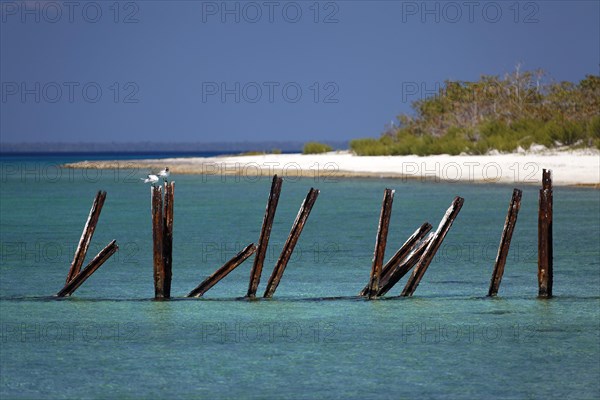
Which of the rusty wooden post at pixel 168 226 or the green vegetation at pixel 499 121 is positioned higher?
the green vegetation at pixel 499 121

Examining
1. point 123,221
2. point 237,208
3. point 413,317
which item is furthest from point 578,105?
point 413,317

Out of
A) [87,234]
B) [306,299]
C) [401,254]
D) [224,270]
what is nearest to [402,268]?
[401,254]

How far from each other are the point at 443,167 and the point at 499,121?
9.48 meters

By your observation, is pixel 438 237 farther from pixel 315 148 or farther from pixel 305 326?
pixel 315 148

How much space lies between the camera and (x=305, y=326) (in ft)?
43.2

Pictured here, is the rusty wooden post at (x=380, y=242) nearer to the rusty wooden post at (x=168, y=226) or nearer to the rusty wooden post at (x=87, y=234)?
the rusty wooden post at (x=168, y=226)

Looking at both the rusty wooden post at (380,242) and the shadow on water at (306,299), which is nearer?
the rusty wooden post at (380,242)

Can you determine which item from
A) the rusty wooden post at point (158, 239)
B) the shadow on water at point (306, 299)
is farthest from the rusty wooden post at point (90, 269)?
the rusty wooden post at point (158, 239)

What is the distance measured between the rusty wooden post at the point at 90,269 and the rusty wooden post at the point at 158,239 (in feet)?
2.14

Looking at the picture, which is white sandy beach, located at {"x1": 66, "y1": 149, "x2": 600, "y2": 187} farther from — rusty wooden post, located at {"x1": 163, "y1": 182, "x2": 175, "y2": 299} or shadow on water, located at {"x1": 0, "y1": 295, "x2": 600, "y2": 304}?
rusty wooden post, located at {"x1": 163, "y1": 182, "x2": 175, "y2": 299}

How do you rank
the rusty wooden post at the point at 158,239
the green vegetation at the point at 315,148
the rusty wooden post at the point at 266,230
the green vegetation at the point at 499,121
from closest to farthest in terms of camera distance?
the rusty wooden post at the point at 158,239, the rusty wooden post at the point at 266,230, the green vegetation at the point at 499,121, the green vegetation at the point at 315,148

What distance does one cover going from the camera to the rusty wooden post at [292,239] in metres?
14.8

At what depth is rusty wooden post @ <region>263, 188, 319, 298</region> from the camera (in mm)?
14758

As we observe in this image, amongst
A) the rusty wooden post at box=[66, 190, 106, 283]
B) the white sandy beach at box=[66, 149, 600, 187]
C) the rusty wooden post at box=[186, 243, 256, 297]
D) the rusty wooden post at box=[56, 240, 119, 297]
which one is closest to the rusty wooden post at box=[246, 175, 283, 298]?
the rusty wooden post at box=[186, 243, 256, 297]
